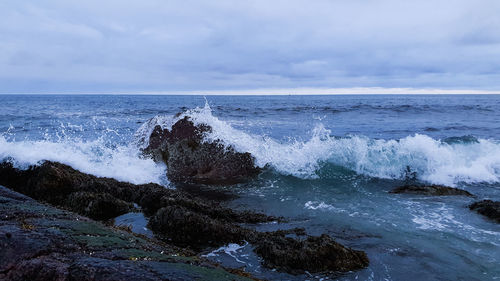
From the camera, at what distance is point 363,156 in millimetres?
11852

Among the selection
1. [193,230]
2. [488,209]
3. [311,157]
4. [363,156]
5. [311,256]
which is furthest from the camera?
[363,156]

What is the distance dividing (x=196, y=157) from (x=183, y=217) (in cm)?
464

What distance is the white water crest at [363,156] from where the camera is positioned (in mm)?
10734

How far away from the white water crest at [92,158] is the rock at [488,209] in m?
7.41

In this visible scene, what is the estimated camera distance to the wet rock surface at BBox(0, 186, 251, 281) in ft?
8.77

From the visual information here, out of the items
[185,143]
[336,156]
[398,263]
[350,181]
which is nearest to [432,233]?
[398,263]

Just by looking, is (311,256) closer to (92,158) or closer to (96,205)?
(96,205)

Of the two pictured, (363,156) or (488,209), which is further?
(363,156)

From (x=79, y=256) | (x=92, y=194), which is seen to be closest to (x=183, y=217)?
(x=92, y=194)

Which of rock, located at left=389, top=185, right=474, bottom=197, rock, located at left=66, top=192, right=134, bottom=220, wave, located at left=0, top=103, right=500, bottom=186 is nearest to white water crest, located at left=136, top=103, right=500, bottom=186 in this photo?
wave, located at left=0, top=103, right=500, bottom=186

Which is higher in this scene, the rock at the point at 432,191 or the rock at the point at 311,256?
the rock at the point at 311,256

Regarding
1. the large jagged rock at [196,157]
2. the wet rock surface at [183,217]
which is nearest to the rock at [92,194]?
the wet rock surface at [183,217]

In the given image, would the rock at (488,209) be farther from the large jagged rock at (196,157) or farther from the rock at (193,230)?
the large jagged rock at (196,157)

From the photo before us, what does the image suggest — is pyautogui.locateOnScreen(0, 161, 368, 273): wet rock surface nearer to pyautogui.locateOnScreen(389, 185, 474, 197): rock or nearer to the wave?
the wave
